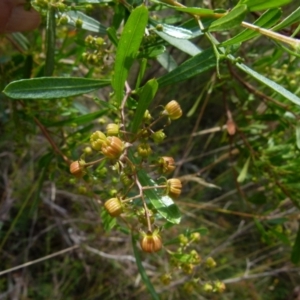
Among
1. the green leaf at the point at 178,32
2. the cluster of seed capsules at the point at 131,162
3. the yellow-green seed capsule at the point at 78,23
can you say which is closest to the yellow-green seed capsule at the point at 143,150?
the cluster of seed capsules at the point at 131,162

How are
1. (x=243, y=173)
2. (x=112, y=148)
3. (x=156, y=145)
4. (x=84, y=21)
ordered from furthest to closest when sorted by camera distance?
(x=243, y=173) < (x=84, y=21) < (x=156, y=145) < (x=112, y=148)

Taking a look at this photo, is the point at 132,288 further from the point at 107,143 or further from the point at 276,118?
the point at 107,143

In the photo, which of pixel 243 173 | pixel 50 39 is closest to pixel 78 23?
pixel 50 39

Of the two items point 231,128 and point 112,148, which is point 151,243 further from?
point 231,128

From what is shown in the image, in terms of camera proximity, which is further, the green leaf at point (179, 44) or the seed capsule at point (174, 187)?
the green leaf at point (179, 44)

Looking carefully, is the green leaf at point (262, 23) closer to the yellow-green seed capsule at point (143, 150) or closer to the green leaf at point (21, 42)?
the yellow-green seed capsule at point (143, 150)

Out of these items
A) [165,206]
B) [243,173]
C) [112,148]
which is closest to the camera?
[112,148]

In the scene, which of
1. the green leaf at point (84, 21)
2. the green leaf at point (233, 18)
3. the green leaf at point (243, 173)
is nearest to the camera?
the green leaf at point (233, 18)

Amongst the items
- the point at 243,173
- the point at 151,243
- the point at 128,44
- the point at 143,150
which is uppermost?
the point at 128,44
